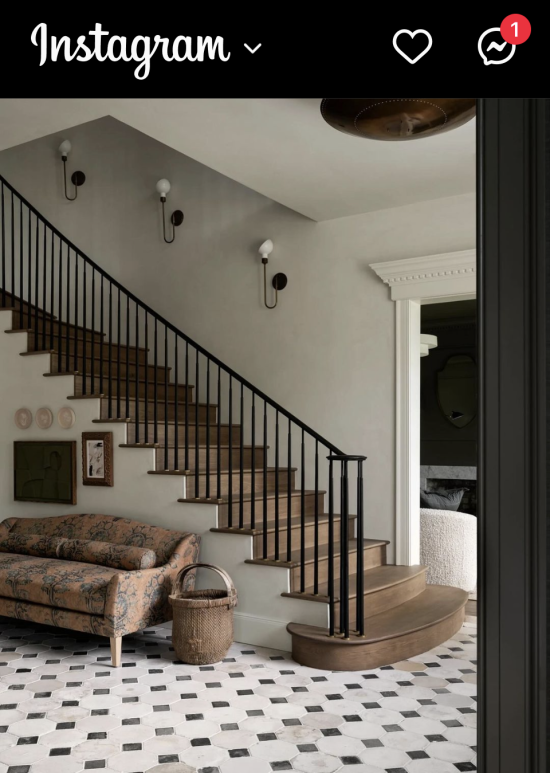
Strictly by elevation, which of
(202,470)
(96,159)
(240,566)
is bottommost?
(240,566)

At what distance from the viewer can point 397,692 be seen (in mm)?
3719

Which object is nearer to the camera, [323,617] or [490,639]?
[490,639]

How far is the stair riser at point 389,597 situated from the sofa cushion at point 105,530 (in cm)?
123

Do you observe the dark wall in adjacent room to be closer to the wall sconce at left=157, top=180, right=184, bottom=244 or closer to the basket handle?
the wall sconce at left=157, top=180, right=184, bottom=244

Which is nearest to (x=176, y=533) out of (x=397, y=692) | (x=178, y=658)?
(x=178, y=658)

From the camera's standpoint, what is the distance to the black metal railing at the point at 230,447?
446 cm

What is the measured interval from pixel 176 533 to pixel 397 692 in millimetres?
1831

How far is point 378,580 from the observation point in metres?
4.85
